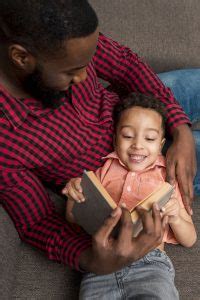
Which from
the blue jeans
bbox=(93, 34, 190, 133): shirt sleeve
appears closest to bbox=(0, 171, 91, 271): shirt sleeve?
bbox=(93, 34, 190, 133): shirt sleeve

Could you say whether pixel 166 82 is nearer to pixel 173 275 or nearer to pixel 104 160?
pixel 104 160

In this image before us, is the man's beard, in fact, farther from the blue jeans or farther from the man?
the blue jeans

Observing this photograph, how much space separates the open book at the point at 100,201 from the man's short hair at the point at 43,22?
0.32 metres

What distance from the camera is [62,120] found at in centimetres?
122

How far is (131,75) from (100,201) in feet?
2.00

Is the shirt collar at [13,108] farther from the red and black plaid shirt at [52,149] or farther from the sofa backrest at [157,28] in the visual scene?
the sofa backrest at [157,28]

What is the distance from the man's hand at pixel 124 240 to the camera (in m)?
0.99

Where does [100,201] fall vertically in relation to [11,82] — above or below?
below

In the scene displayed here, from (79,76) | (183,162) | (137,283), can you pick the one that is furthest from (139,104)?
(137,283)

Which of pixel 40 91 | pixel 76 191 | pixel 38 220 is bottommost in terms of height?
pixel 38 220

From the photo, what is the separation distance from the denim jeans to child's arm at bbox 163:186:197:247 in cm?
9

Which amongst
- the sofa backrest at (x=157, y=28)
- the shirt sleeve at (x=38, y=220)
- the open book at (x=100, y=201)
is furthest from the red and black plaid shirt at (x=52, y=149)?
the sofa backrest at (x=157, y=28)

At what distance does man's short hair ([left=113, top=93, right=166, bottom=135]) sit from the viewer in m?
1.35

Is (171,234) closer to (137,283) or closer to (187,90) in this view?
(137,283)
